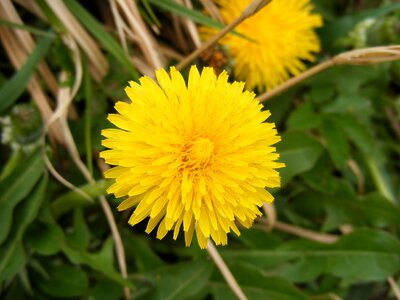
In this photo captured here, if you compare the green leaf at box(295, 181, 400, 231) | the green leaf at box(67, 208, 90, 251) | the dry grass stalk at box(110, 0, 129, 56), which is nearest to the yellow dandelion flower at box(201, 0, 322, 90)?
the dry grass stalk at box(110, 0, 129, 56)

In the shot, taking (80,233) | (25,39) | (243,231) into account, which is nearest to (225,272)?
(243,231)

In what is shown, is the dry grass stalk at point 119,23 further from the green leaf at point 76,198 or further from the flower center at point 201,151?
the flower center at point 201,151

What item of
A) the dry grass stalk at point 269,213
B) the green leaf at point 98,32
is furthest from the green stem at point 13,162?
the dry grass stalk at point 269,213

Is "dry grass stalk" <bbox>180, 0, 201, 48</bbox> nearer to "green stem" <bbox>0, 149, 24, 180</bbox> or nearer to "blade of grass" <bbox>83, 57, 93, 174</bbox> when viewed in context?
"blade of grass" <bbox>83, 57, 93, 174</bbox>

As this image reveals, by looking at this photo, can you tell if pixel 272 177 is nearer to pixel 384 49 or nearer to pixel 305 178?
pixel 384 49

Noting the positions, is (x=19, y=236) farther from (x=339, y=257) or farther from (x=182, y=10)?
(x=339, y=257)

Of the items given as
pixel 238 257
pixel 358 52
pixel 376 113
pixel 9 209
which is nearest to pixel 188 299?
pixel 238 257
